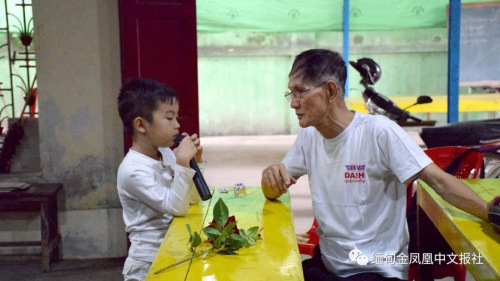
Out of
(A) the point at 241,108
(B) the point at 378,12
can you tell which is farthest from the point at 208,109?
(B) the point at 378,12

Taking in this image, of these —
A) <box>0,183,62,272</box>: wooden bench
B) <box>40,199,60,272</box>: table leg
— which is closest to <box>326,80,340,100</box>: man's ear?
<box>0,183,62,272</box>: wooden bench

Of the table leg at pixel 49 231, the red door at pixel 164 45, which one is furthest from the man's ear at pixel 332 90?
the table leg at pixel 49 231

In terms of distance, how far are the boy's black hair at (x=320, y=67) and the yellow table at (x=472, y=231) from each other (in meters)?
0.63

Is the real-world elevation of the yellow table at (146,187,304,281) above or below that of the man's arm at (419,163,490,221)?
below

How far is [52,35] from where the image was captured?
13.7ft

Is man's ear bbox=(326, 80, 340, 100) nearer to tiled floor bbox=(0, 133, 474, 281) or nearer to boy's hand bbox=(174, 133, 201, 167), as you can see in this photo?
boy's hand bbox=(174, 133, 201, 167)

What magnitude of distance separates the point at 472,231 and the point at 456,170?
132 centimetres

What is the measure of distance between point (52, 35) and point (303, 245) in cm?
253

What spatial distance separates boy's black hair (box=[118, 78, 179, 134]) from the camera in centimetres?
240

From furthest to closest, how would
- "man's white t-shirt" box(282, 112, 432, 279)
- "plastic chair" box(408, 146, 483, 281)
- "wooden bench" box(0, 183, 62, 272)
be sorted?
"wooden bench" box(0, 183, 62, 272), "plastic chair" box(408, 146, 483, 281), "man's white t-shirt" box(282, 112, 432, 279)

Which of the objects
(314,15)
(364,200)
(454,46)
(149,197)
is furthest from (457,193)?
(314,15)

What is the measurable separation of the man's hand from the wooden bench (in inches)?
87.6

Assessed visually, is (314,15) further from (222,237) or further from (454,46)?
(222,237)

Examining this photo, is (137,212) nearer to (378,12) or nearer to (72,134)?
(72,134)
